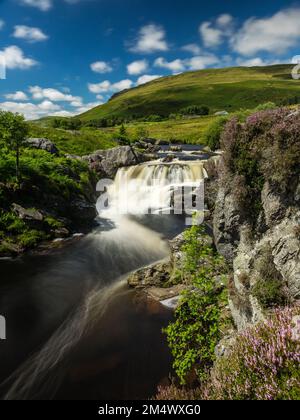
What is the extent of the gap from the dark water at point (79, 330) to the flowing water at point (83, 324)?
42 mm

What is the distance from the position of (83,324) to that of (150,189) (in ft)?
97.4

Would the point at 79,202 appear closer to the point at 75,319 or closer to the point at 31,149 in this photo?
the point at 31,149

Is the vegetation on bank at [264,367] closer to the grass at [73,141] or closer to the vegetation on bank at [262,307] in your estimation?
the vegetation on bank at [262,307]

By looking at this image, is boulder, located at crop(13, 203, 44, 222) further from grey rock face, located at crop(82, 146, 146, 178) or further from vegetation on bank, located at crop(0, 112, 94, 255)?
grey rock face, located at crop(82, 146, 146, 178)

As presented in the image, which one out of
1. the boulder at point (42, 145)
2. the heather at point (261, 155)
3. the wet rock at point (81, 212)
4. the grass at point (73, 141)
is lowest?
the wet rock at point (81, 212)

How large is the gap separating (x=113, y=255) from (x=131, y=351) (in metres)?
12.3

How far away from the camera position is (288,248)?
922 cm

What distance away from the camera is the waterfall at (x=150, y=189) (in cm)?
3975

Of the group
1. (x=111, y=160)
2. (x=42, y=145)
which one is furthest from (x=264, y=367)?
(x=111, y=160)

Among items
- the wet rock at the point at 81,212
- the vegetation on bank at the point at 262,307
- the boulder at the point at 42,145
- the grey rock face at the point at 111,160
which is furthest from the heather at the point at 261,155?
the grey rock face at the point at 111,160

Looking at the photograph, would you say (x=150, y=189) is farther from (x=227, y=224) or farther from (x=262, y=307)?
(x=262, y=307)

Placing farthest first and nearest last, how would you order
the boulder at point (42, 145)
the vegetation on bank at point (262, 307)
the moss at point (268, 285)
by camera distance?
1. the boulder at point (42, 145)
2. the moss at point (268, 285)
3. the vegetation on bank at point (262, 307)

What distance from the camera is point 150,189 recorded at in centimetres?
4391
